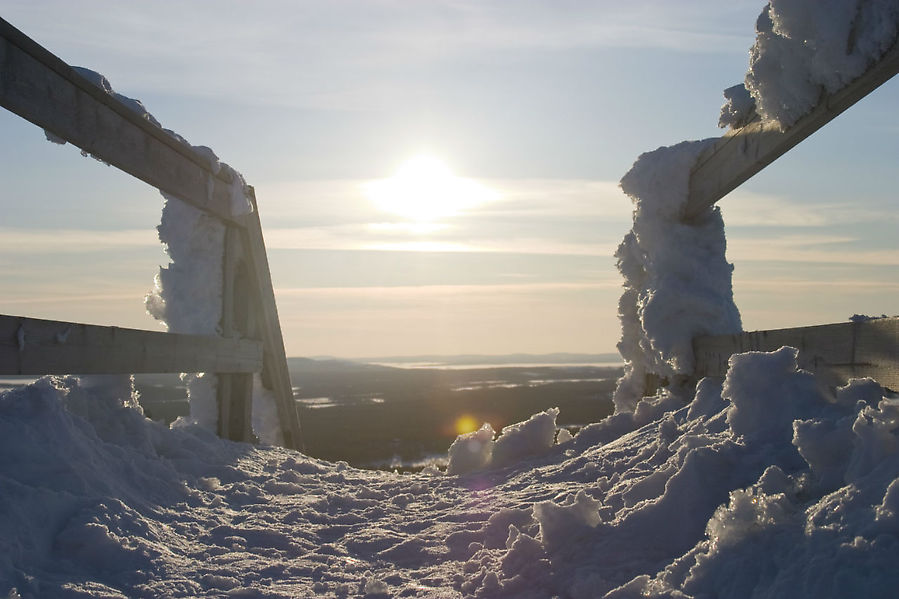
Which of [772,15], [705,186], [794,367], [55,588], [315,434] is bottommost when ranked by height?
[315,434]

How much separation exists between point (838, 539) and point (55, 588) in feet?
9.57

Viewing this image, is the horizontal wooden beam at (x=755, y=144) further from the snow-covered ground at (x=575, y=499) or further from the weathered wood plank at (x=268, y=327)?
the weathered wood plank at (x=268, y=327)

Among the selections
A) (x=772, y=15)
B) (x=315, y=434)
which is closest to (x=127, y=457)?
(x=772, y=15)

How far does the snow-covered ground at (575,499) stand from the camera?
276 cm

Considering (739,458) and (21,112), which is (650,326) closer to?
(739,458)

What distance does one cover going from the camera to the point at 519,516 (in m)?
4.45

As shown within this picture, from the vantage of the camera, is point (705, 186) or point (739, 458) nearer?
point (739, 458)

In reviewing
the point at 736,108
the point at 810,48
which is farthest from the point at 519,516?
the point at 736,108

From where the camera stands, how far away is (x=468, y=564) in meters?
3.90

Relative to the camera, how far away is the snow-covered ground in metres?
2.76

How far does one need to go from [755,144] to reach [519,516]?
2790mm

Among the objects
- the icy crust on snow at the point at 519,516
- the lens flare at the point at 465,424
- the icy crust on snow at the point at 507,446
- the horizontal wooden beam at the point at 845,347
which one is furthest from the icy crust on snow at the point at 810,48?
the lens flare at the point at 465,424

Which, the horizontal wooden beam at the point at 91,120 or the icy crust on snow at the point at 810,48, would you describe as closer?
the icy crust on snow at the point at 810,48

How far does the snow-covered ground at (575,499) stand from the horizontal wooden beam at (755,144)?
0.10 m
